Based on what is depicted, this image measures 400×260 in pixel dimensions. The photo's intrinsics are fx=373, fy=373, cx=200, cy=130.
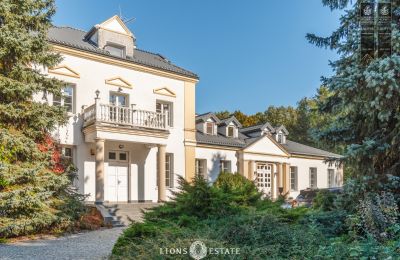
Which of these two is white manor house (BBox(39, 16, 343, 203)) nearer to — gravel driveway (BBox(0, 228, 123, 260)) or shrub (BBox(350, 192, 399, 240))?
gravel driveway (BBox(0, 228, 123, 260))

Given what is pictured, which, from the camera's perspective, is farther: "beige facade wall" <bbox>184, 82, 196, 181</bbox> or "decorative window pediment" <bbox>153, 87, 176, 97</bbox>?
"beige facade wall" <bbox>184, 82, 196, 181</bbox>

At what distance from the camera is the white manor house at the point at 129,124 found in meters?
16.8

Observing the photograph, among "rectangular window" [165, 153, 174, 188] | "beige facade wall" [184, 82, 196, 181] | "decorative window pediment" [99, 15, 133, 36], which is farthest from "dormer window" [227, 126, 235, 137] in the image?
"decorative window pediment" [99, 15, 133, 36]

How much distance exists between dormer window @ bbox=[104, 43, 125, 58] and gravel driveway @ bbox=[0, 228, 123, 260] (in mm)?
11209

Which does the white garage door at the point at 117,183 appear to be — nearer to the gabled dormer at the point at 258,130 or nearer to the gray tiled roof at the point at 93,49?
the gray tiled roof at the point at 93,49

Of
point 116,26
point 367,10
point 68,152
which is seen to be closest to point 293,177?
point 116,26

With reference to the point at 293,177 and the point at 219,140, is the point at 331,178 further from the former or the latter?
the point at 219,140

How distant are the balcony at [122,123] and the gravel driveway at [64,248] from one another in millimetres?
6270

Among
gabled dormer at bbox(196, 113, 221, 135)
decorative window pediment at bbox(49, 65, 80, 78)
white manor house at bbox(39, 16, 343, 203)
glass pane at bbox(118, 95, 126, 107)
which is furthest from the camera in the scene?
gabled dormer at bbox(196, 113, 221, 135)

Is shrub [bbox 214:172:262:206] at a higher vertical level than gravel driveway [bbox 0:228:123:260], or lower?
higher

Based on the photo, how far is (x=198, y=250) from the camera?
447 cm

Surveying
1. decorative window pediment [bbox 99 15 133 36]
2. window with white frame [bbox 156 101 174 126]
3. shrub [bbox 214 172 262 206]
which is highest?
decorative window pediment [bbox 99 15 133 36]

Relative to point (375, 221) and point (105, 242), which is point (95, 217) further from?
point (375, 221)

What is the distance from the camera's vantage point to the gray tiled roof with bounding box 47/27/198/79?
17.5 m
